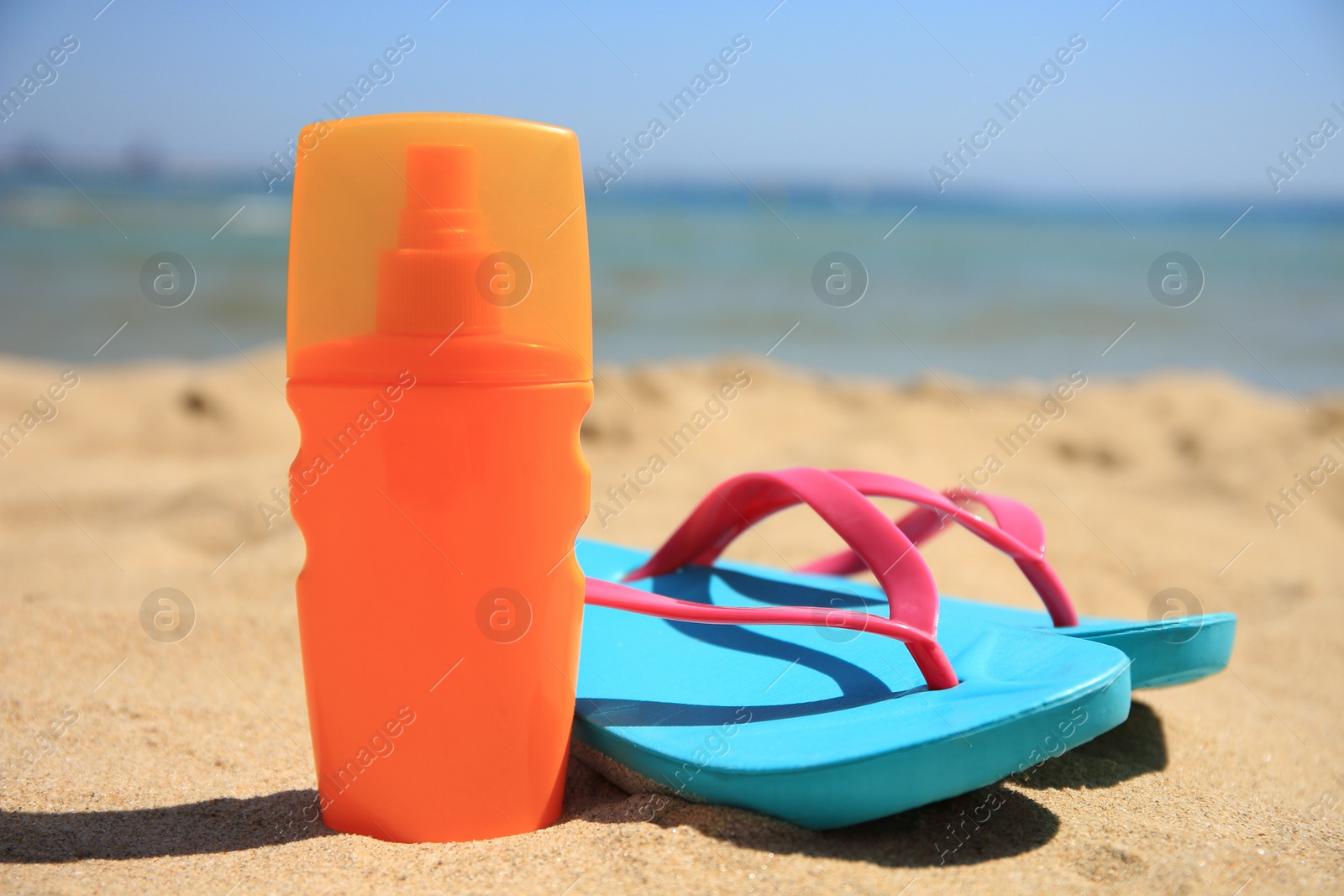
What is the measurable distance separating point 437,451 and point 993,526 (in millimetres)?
798

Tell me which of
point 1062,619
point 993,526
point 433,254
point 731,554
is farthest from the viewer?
point 731,554

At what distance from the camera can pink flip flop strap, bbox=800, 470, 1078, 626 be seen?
1367 millimetres

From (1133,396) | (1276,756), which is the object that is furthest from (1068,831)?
(1133,396)

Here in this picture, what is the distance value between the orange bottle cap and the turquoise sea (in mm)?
5129

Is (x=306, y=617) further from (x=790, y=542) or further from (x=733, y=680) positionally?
(x=790, y=542)

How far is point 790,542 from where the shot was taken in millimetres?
2510

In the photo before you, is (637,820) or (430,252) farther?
(637,820)

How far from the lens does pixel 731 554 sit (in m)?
2.48

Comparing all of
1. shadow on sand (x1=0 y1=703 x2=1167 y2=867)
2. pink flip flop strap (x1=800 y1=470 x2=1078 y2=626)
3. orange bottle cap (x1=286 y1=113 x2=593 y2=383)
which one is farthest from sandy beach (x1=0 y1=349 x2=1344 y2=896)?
orange bottle cap (x1=286 y1=113 x2=593 y2=383)

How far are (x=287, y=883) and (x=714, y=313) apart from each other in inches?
277

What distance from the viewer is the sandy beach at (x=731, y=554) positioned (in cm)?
99

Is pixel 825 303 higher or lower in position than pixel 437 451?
lower

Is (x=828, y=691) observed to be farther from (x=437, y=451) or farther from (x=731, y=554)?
(x=731, y=554)

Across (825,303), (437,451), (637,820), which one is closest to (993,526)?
(637,820)
